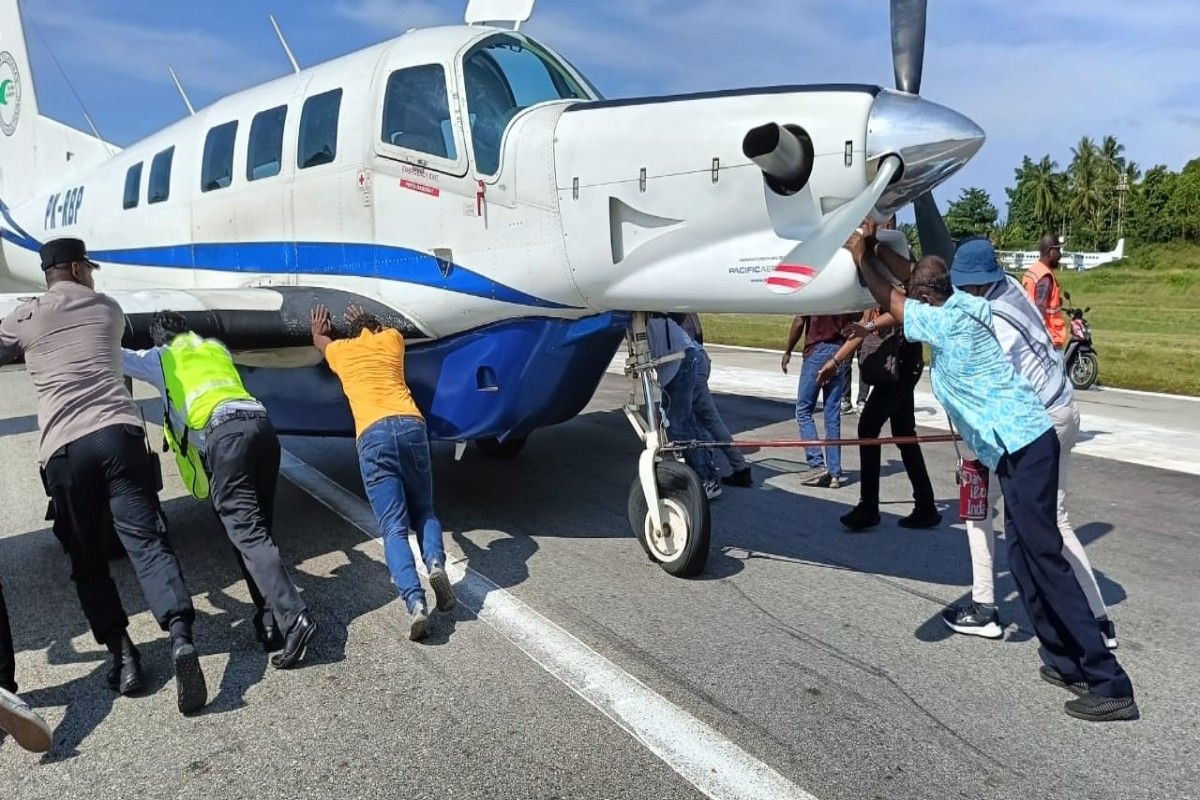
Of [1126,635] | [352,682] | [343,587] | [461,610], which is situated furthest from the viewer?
[343,587]

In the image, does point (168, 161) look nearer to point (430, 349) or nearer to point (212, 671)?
point (430, 349)

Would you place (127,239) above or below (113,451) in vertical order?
above

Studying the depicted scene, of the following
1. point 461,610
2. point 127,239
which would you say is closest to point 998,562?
point 461,610

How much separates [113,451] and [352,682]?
1.42 m

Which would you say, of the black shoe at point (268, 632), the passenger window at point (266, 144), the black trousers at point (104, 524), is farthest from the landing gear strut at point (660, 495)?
the passenger window at point (266, 144)

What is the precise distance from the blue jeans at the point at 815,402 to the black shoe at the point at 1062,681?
349 centimetres

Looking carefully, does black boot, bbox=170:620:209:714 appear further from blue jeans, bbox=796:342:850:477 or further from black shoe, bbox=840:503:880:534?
blue jeans, bbox=796:342:850:477

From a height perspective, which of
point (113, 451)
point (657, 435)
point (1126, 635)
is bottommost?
point (1126, 635)

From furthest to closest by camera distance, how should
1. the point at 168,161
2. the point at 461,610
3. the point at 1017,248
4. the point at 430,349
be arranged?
the point at 1017,248 → the point at 168,161 → the point at 430,349 → the point at 461,610

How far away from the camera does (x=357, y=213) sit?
5.95 m

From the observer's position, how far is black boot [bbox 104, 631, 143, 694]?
3.70m

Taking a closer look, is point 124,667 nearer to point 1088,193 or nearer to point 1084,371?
point 1084,371

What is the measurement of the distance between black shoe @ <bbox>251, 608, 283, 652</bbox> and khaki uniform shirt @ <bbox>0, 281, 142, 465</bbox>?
107 cm

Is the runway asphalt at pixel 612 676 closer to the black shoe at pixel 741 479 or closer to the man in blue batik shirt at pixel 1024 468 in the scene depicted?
the man in blue batik shirt at pixel 1024 468
